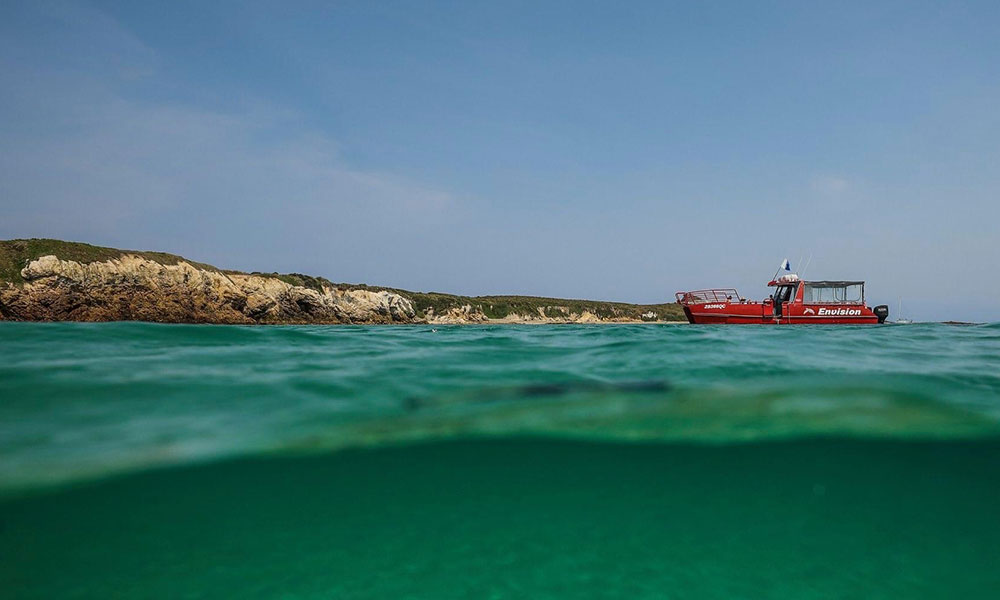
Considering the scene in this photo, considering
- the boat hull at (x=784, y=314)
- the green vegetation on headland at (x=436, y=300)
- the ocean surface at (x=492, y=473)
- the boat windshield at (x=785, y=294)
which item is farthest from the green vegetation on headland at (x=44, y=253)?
the boat windshield at (x=785, y=294)

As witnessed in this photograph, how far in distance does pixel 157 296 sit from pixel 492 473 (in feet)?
131

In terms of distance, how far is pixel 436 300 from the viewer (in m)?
61.8

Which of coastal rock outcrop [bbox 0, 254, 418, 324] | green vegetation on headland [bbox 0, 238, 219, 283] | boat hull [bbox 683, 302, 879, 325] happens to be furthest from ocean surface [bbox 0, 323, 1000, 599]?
green vegetation on headland [bbox 0, 238, 219, 283]

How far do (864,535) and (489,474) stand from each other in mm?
4936

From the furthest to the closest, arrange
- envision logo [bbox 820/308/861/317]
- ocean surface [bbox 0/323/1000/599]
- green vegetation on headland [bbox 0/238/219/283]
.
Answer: envision logo [bbox 820/308/861/317] → green vegetation on headland [bbox 0/238/219/283] → ocean surface [bbox 0/323/1000/599]

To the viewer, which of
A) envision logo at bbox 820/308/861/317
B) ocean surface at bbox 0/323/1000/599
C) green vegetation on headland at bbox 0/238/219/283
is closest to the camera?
ocean surface at bbox 0/323/1000/599

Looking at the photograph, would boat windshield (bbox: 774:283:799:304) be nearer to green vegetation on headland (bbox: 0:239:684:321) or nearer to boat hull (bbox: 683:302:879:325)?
boat hull (bbox: 683:302:879:325)

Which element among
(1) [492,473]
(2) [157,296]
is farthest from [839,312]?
(2) [157,296]

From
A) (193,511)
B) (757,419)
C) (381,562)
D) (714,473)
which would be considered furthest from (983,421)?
(193,511)

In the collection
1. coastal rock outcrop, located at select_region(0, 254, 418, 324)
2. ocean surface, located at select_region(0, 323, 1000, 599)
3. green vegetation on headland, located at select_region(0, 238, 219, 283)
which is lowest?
ocean surface, located at select_region(0, 323, 1000, 599)

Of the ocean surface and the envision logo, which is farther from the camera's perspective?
the envision logo

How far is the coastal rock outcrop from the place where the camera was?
33969 millimetres

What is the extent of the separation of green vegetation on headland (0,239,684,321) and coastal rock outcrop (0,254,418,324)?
0.66m

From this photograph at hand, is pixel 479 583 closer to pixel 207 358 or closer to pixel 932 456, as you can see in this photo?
pixel 207 358
